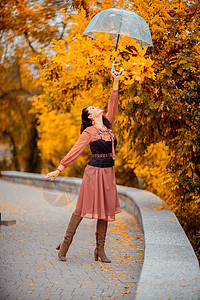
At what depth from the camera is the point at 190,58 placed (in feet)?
21.3

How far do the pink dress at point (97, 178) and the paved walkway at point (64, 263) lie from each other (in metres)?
0.65

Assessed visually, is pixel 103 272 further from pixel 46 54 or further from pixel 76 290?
pixel 46 54

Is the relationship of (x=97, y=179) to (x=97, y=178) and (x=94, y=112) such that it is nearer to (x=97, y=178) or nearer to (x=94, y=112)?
(x=97, y=178)

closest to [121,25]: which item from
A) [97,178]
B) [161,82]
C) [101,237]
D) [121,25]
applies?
[121,25]

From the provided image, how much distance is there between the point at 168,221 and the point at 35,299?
275 centimetres

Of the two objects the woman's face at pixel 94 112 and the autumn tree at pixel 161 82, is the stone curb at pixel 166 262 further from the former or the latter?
the woman's face at pixel 94 112

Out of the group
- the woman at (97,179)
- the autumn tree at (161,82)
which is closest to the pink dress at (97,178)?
the woman at (97,179)

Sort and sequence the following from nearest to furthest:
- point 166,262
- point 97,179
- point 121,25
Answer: point 166,262
point 97,179
point 121,25

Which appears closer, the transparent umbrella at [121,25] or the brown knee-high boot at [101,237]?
the brown knee-high boot at [101,237]

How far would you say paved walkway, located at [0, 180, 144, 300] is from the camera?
4.18 metres

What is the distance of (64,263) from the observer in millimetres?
5258

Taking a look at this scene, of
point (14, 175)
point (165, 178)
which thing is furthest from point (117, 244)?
point (14, 175)

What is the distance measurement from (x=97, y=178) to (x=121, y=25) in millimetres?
1965

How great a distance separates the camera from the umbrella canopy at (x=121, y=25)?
5.47 m
